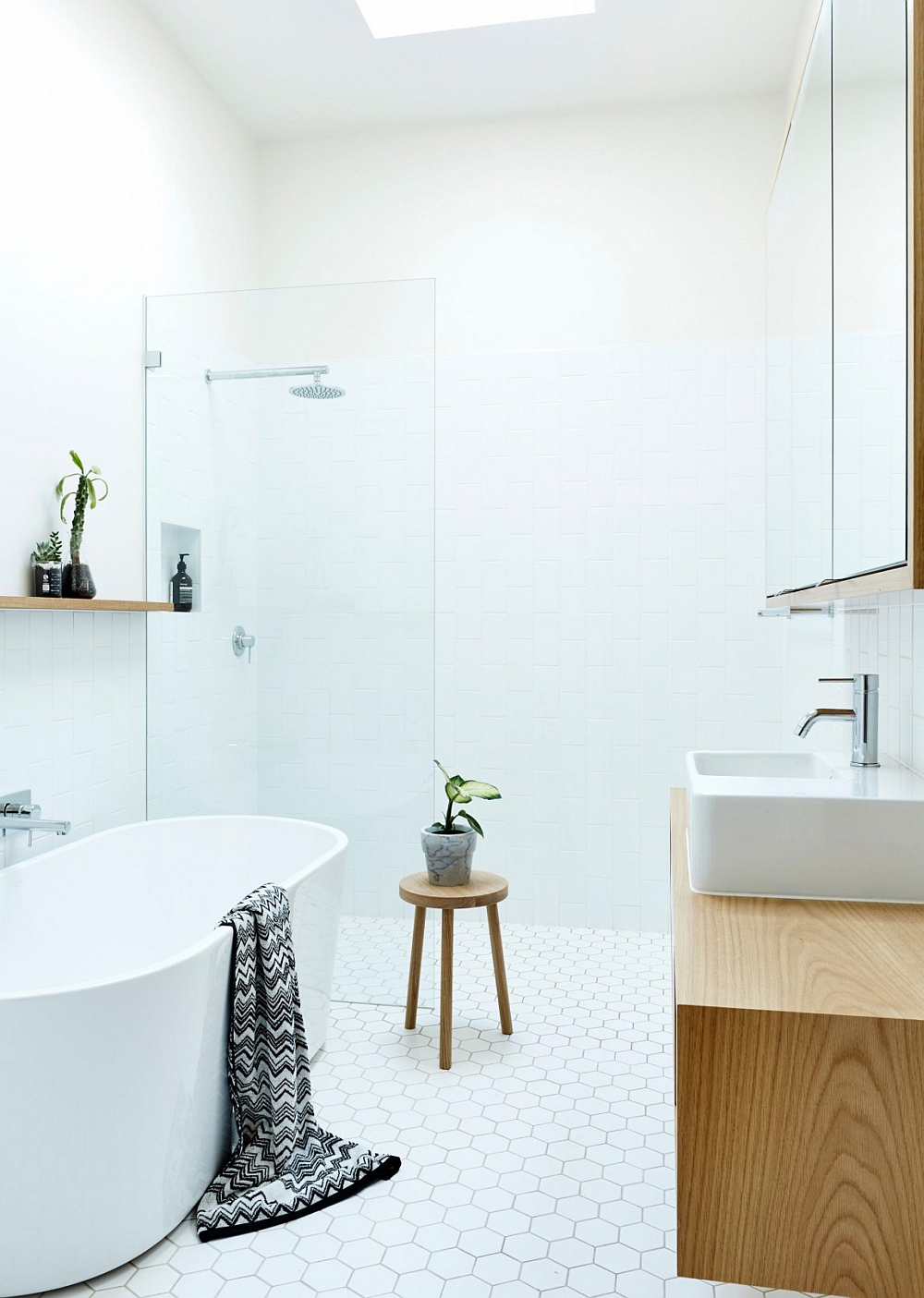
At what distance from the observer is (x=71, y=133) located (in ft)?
9.50

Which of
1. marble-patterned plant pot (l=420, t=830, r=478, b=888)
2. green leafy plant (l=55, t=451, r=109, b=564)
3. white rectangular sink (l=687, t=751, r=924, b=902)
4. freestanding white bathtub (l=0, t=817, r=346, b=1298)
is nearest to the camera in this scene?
white rectangular sink (l=687, t=751, r=924, b=902)

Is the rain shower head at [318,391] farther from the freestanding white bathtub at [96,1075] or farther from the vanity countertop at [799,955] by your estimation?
the vanity countertop at [799,955]

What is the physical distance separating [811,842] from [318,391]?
224cm

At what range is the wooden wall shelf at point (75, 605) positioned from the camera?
Result: 246 centimetres

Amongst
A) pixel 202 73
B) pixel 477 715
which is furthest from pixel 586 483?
pixel 202 73

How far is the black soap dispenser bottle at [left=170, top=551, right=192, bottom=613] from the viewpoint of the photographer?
131 inches

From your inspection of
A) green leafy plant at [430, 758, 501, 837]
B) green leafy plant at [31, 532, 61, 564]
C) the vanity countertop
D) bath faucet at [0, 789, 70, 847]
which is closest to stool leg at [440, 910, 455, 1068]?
green leafy plant at [430, 758, 501, 837]

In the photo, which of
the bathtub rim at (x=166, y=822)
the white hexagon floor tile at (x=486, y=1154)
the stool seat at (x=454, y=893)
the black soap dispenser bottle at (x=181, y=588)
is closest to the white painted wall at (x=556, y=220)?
the black soap dispenser bottle at (x=181, y=588)

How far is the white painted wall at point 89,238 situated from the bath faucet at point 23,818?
0.55 metres

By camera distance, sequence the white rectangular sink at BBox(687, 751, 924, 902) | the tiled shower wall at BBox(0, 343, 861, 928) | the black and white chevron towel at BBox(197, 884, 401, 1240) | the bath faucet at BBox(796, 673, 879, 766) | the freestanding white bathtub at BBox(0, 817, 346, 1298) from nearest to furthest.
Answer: the white rectangular sink at BBox(687, 751, 924, 902) < the freestanding white bathtub at BBox(0, 817, 346, 1298) < the bath faucet at BBox(796, 673, 879, 766) < the black and white chevron towel at BBox(197, 884, 401, 1240) < the tiled shower wall at BBox(0, 343, 861, 928)

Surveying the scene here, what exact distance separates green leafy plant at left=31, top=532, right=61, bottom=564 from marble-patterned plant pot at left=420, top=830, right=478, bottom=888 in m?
1.31

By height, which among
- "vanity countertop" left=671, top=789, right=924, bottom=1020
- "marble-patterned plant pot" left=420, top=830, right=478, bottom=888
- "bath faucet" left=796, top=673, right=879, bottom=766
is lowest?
"marble-patterned plant pot" left=420, top=830, right=478, bottom=888

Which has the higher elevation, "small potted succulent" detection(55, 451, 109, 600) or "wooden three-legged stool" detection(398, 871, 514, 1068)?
"small potted succulent" detection(55, 451, 109, 600)

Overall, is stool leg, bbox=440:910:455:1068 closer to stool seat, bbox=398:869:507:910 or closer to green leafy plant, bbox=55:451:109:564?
stool seat, bbox=398:869:507:910
